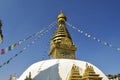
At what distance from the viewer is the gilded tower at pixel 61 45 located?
27.7 m

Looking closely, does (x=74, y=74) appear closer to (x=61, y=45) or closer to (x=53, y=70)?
(x=53, y=70)

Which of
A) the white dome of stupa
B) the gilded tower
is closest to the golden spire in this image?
the white dome of stupa

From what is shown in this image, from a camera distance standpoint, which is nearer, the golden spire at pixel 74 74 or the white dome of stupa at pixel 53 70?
the golden spire at pixel 74 74

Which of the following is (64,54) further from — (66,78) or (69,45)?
(66,78)

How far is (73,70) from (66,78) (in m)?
0.95

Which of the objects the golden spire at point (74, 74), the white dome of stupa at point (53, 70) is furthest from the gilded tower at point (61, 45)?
the golden spire at point (74, 74)

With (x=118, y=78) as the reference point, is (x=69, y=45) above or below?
above

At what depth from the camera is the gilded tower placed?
27692 millimetres

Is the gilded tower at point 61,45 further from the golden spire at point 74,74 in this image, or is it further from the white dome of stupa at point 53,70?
the golden spire at point 74,74

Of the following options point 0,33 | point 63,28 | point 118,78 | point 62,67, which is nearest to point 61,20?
point 63,28

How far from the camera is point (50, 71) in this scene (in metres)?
20.6

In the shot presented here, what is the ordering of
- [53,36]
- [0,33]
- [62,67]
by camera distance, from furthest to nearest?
[53,36], [62,67], [0,33]

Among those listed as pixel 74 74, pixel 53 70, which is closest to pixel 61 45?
pixel 53 70

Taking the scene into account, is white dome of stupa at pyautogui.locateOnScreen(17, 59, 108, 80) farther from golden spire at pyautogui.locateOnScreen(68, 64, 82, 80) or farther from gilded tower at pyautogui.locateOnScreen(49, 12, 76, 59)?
gilded tower at pyautogui.locateOnScreen(49, 12, 76, 59)
